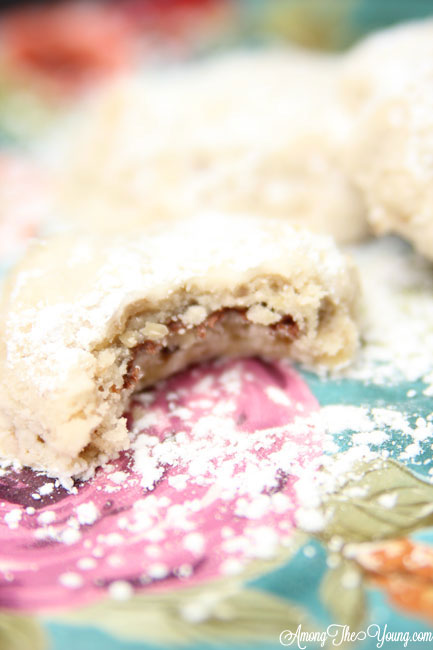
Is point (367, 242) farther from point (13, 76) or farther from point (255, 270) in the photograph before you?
point (13, 76)

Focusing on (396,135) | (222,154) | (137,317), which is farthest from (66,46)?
(137,317)

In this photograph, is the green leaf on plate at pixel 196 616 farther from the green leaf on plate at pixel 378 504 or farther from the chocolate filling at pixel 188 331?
the chocolate filling at pixel 188 331

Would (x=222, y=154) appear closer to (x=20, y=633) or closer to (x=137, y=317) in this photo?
(x=137, y=317)

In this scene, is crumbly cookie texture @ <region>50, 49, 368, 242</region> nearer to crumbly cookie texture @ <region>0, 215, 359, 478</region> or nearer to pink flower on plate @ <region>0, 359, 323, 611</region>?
crumbly cookie texture @ <region>0, 215, 359, 478</region>

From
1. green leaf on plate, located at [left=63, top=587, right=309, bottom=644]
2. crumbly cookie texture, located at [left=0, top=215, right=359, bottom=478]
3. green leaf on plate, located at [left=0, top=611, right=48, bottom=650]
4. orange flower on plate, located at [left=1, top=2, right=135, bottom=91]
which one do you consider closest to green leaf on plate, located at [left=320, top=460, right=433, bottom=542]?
green leaf on plate, located at [left=63, top=587, right=309, bottom=644]

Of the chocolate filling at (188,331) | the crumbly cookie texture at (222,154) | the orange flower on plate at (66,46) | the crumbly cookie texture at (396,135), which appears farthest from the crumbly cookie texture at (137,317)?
the orange flower on plate at (66,46)
